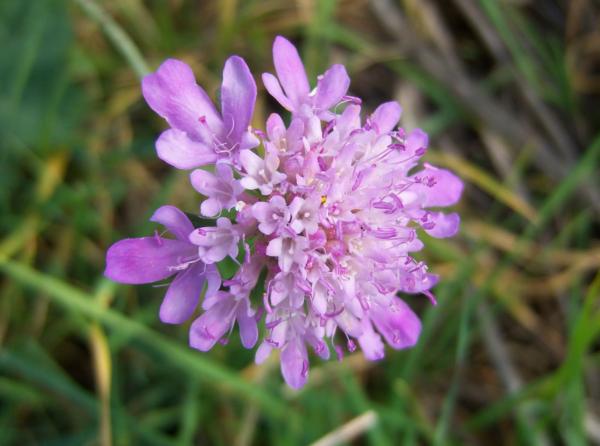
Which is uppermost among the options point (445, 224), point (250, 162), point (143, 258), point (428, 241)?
point (250, 162)

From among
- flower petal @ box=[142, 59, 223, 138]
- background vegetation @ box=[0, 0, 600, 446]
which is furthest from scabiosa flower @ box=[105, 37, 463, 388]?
background vegetation @ box=[0, 0, 600, 446]

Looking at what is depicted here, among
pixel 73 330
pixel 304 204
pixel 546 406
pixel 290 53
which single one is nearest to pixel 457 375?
pixel 546 406

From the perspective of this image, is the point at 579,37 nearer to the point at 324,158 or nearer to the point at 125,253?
the point at 324,158

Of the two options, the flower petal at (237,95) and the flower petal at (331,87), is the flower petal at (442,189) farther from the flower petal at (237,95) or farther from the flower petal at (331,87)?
the flower petal at (237,95)

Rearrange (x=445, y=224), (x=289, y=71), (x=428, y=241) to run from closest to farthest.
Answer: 1. (x=289, y=71)
2. (x=445, y=224)
3. (x=428, y=241)

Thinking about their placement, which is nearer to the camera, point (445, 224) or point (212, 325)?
point (212, 325)

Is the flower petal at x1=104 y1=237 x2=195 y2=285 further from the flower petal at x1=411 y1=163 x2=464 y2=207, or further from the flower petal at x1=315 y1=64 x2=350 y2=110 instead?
the flower petal at x1=411 y1=163 x2=464 y2=207

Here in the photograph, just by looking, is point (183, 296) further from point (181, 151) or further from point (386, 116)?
point (386, 116)

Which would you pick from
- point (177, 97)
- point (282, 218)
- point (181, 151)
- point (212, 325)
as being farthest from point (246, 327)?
point (177, 97)
